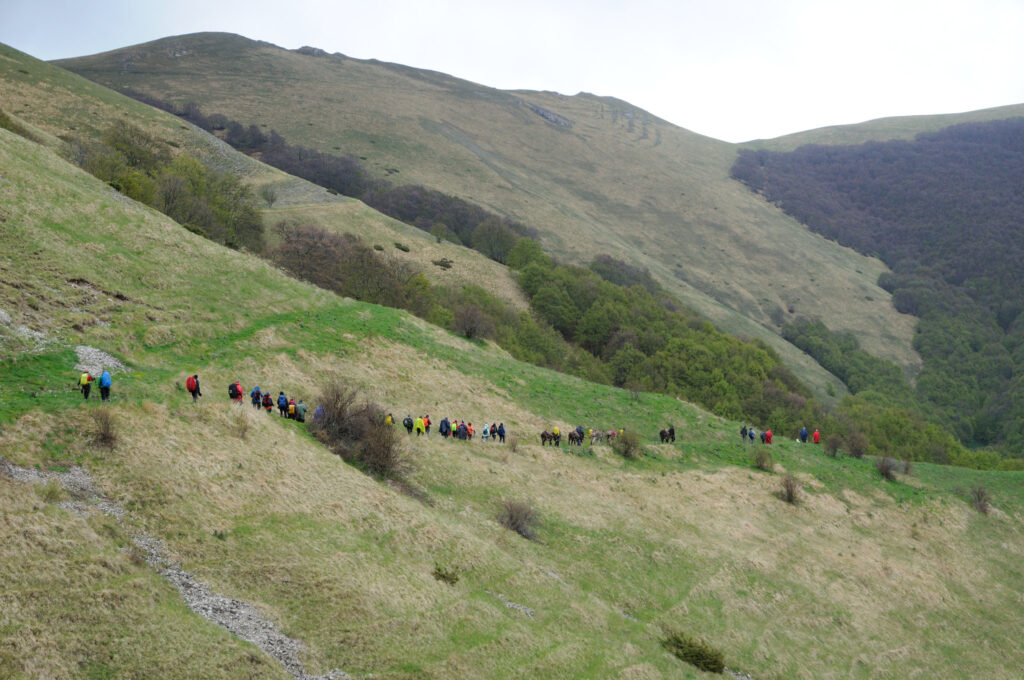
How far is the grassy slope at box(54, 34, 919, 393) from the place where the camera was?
124m

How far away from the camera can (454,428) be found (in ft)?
108

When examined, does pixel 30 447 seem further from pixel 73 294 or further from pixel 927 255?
pixel 927 255

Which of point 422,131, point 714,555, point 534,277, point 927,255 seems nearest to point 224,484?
point 714,555

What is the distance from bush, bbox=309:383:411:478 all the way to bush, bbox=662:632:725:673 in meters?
11.8

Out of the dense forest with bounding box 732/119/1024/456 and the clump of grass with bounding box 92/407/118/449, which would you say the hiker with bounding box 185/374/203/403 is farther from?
the dense forest with bounding box 732/119/1024/456

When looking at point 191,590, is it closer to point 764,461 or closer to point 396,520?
point 396,520

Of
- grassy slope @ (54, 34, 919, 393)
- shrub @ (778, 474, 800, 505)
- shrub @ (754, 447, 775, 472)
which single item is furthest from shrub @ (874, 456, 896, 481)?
grassy slope @ (54, 34, 919, 393)

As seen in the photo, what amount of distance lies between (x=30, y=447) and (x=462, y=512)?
13659mm

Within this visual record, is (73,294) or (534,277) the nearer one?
(73,294)

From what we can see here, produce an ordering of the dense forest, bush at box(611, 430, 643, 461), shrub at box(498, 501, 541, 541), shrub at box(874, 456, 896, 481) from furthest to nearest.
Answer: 1. the dense forest
2. shrub at box(874, 456, 896, 481)
3. bush at box(611, 430, 643, 461)
4. shrub at box(498, 501, 541, 541)

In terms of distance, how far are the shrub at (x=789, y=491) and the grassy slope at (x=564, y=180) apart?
58.4 metres

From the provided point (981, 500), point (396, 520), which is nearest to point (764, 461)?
point (981, 500)

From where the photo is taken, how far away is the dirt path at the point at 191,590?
43.0 ft

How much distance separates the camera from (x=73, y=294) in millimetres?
27109
